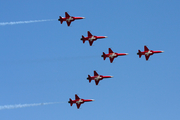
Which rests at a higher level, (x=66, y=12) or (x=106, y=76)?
(x=66, y=12)

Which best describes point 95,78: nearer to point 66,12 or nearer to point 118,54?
point 118,54

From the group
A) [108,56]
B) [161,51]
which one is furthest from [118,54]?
[161,51]

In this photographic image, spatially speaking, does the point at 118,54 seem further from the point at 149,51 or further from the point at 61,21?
the point at 61,21

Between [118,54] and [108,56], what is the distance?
3.81 m

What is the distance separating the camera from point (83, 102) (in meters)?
157

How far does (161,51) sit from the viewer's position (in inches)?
6289

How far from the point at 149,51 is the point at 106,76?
16.3 meters

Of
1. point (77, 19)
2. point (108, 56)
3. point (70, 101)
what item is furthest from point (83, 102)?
point (77, 19)

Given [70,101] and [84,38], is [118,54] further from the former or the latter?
[70,101]

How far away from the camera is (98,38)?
158875mm

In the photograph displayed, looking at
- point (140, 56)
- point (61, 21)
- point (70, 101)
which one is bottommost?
point (70, 101)

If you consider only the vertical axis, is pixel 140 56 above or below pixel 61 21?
below

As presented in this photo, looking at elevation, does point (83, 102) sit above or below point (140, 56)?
below

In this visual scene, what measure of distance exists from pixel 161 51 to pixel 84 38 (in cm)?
2590
